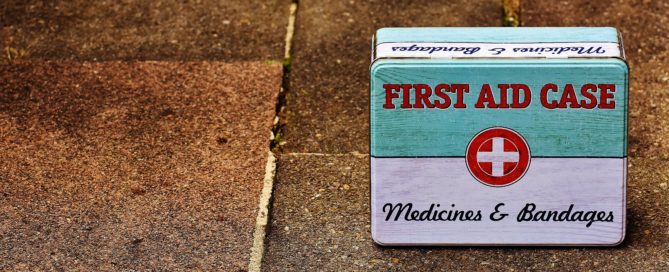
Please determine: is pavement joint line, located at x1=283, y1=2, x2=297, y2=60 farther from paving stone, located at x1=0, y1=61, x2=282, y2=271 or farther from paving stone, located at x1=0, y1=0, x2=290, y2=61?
paving stone, located at x1=0, y1=61, x2=282, y2=271

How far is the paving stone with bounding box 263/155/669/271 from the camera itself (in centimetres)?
397

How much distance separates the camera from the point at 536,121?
12.7 ft

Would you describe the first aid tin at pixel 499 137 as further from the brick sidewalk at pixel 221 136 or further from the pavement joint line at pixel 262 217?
the pavement joint line at pixel 262 217

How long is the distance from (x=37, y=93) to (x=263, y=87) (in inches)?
41.8

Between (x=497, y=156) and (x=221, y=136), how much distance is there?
56.6 inches

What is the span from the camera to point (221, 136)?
4.83 metres

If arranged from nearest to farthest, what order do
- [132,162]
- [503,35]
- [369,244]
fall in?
[503,35] → [369,244] → [132,162]

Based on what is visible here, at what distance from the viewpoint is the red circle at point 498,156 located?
12.7 ft

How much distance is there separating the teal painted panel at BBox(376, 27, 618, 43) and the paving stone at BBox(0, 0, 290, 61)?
1.53m

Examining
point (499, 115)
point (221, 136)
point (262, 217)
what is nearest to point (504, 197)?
point (499, 115)

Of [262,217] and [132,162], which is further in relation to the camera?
[132,162]

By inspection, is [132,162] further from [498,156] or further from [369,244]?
[498,156]

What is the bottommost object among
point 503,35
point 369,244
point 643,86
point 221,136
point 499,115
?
point 643,86

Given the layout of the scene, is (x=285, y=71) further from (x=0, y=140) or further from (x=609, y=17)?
(x=609, y=17)
